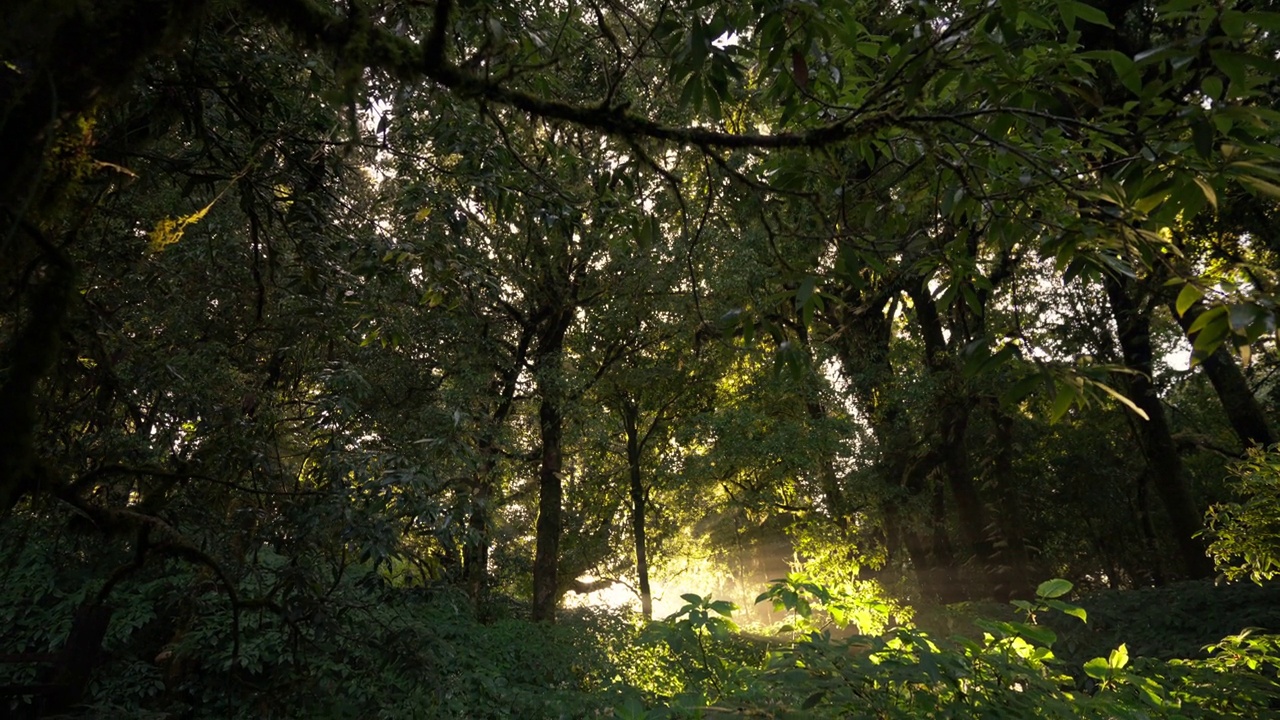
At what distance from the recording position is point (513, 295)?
10.7m

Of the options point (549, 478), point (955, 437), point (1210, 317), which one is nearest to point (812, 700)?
point (1210, 317)

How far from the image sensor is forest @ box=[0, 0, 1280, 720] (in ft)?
4.76

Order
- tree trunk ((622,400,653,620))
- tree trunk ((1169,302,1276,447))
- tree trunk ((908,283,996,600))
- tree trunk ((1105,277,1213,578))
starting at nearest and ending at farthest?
tree trunk ((1169,302,1276,447))
tree trunk ((1105,277,1213,578))
tree trunk ((908,283,996,600))
tree trunk ((622,400,653,620))

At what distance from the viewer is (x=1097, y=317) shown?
1148cm

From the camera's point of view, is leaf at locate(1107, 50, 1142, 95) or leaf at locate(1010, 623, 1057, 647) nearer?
leaf at locate(1107, 50, 1142, 95)

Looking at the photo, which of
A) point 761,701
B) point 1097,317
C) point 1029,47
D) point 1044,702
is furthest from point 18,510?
point 1097,317

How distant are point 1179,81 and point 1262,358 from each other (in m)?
12.4

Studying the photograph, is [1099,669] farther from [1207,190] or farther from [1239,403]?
[1239,403]

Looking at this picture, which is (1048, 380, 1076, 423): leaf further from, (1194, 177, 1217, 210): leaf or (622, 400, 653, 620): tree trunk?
(622, 400, 653, 620): tree trunk

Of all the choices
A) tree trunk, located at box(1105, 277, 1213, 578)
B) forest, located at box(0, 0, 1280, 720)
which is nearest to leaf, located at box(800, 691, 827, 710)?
forest, located at box(0, 0, 1280, 720)

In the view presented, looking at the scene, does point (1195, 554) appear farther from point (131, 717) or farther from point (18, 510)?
point (18, 510)

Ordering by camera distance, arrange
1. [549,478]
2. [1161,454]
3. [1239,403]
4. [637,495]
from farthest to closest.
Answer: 1. [637,495]
2. [549,478]
3. [1161,454]
4. [1239,403]

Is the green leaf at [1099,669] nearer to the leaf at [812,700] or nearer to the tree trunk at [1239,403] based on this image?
the leaf at [812,700]

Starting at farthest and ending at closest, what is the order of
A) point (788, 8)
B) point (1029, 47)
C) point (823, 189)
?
point (823, 189) → point (1029, 47) → point (788, 8)
